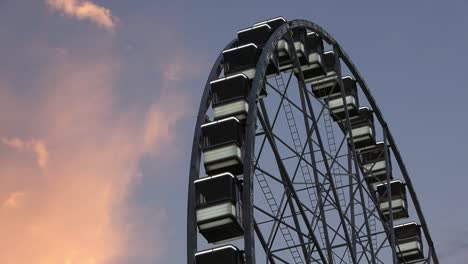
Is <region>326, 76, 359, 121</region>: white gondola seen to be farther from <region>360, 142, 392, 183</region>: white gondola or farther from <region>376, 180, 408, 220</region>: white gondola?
<region>376, 180, 408, 220</region>: white gondola

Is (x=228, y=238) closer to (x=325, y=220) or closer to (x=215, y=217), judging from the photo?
(x=215, y=217)

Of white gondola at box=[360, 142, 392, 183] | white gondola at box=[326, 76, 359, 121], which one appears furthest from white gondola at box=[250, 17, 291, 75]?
white gondola at box=[360, 142, 392, 183]

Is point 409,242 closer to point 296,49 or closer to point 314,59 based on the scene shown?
point 314,59

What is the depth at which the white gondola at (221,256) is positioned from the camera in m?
22.5

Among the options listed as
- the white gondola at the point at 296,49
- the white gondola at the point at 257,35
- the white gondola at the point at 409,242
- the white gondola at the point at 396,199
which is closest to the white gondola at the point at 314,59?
the white gondola at the point at 296,49

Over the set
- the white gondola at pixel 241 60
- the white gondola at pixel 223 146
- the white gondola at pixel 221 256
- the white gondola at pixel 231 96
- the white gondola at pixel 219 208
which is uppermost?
the white gondola at pixel 241 60

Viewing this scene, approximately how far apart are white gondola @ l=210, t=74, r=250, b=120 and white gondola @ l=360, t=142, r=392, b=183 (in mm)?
12607

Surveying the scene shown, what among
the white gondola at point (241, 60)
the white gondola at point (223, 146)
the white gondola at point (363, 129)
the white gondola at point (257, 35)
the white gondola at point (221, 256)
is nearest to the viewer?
the white gondola at point (221, 256)

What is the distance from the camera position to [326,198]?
3028 centimetres

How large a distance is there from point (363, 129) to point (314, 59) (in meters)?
5.85

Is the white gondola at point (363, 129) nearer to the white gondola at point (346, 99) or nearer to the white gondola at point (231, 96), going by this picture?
the white gondola at point (346, 99)

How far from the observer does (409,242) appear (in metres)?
39.0

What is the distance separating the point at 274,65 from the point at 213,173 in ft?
14.8

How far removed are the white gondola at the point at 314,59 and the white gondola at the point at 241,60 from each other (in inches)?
206
